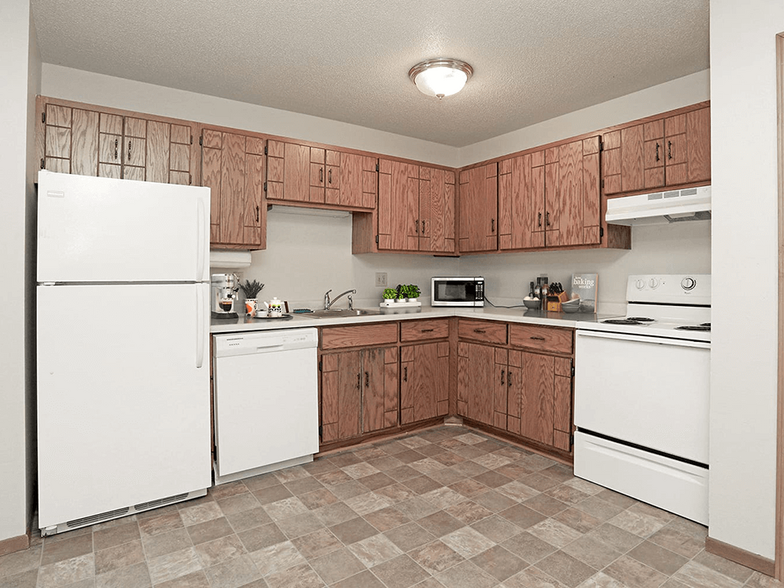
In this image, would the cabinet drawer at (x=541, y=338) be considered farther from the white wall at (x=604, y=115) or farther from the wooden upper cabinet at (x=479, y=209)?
the white wall at (x=604, y=115)

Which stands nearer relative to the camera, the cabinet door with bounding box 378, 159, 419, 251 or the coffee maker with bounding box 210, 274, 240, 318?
the coffee maker with bounding box 210, 274, 240, 318

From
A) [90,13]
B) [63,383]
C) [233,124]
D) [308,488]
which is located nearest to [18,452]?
[63,383]

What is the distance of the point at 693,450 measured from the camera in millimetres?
2363

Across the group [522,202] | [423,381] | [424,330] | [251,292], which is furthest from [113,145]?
[522,202]

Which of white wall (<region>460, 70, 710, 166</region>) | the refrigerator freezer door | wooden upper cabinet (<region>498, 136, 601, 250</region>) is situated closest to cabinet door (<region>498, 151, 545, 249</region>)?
wooden upper cabinet (<region>498, 136, 601, 250</region>)

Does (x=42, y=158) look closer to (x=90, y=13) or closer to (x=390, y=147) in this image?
(x=90, y=13)

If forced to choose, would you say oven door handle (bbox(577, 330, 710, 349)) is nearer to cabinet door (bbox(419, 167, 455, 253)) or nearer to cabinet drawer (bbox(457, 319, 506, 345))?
cabinet drawer (bbox(457, 319, 506, 345))

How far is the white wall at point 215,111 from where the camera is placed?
3029 millimetres

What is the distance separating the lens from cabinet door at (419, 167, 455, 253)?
13.8ft

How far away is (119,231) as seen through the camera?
2357 millimetres

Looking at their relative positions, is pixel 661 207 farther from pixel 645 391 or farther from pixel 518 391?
pixel 518 391

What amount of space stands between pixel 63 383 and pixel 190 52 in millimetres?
1988

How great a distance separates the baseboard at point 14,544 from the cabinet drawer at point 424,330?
7.95 ft

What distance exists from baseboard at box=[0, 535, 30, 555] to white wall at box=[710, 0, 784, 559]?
10.3 feet
